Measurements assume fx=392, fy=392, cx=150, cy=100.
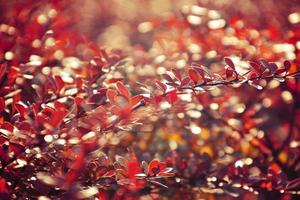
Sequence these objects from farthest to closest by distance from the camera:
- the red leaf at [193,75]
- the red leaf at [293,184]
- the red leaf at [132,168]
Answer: the red leaf at [293,184] → the red leaf at [193,75] → the red leaf at [132,168]

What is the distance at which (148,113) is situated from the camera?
1.40m

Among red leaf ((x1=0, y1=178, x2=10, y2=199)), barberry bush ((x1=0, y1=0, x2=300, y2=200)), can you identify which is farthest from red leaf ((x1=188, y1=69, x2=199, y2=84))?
red leaf ((x1=0, y1=178, x2=10, y2=199))

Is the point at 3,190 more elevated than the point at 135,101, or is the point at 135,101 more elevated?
the point at 135,101

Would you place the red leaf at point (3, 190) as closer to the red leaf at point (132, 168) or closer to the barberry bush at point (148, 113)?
the barberry bush at point (148, 113)

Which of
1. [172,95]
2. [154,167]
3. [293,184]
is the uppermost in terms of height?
[172,95]

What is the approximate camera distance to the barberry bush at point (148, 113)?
3.79 ft

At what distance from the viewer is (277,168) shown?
5.76 feet

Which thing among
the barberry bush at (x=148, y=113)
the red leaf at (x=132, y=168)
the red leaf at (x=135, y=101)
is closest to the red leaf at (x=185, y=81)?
the barberry bush at (x=148, y=113)

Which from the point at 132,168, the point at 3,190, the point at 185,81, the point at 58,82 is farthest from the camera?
the point at 58,82

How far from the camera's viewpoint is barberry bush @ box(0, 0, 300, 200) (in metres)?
1.15

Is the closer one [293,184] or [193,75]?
[193,75]

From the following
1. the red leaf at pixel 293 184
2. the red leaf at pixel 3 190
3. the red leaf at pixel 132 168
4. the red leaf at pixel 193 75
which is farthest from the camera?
the red leaf at pixel 293 184

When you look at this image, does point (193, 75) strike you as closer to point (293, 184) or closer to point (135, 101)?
point (135, 101)

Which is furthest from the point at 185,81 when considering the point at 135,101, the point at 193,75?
the point at 135,101
